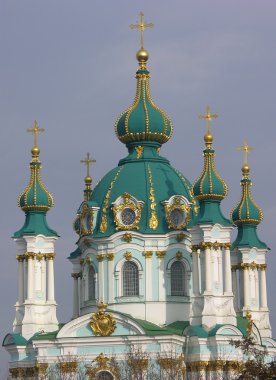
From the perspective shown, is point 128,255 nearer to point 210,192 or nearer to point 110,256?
point 110,256

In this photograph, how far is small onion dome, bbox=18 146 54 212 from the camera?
6475cm

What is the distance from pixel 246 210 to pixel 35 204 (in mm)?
9935

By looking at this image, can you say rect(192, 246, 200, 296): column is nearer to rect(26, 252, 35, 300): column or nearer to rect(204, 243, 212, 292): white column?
rect(204, 243, 212, 292): white column

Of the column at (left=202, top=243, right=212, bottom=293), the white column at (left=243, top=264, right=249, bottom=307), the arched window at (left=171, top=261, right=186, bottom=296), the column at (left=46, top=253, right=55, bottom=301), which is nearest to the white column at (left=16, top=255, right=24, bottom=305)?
→ the column at (left=46, top=253, right=55, bottom=301)

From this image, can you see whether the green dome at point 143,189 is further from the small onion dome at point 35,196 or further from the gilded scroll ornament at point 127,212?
the small onion dome at point 35,196

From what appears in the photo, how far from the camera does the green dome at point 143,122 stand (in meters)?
66.8

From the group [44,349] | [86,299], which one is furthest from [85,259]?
[44,349]

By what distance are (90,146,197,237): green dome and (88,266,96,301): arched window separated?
178 centimetres

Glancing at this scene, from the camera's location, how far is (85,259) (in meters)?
65.8

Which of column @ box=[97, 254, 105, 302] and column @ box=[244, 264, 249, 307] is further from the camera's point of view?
column @ box=[244, 264, 249, 307]

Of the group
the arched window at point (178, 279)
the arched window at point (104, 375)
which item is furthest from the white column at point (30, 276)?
the arched window at point (178, 279)

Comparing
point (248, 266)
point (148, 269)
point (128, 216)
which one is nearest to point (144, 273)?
point (148, 269)

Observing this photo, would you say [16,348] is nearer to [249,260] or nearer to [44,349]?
[44,349]

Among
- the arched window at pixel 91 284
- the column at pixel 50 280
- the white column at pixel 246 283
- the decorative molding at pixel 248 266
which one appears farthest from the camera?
the decorative molding at pixel 248 266
